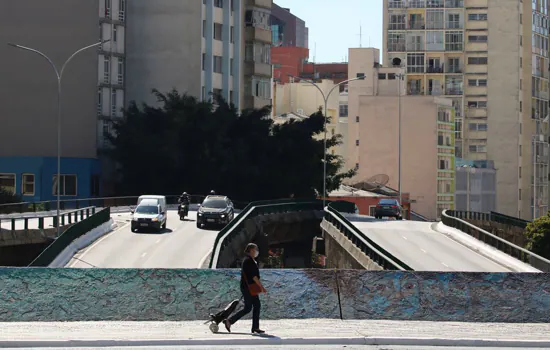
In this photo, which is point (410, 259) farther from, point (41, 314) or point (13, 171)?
point (13, 171)

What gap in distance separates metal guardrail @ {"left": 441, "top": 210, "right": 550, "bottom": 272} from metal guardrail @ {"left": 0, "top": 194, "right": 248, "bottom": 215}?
1754 cm

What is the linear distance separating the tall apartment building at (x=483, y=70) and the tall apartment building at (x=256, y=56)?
36904mm

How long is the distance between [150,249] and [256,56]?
194ft

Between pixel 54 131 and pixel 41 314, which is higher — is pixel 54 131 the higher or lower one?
the higher one

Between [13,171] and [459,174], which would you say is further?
[459,174]

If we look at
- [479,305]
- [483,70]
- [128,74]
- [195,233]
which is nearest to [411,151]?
[483,70]

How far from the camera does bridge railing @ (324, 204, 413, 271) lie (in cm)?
3917

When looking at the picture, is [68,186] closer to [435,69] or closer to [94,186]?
[94,186]

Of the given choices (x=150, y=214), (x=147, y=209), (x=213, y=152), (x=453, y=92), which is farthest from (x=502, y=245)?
(x=453, y=92)

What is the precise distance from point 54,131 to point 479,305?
2819 inches

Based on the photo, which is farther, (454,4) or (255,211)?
(454,4)

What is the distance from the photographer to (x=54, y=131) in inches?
3595

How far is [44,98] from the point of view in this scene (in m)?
90.5

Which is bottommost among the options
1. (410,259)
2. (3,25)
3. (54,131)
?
(410,259)
